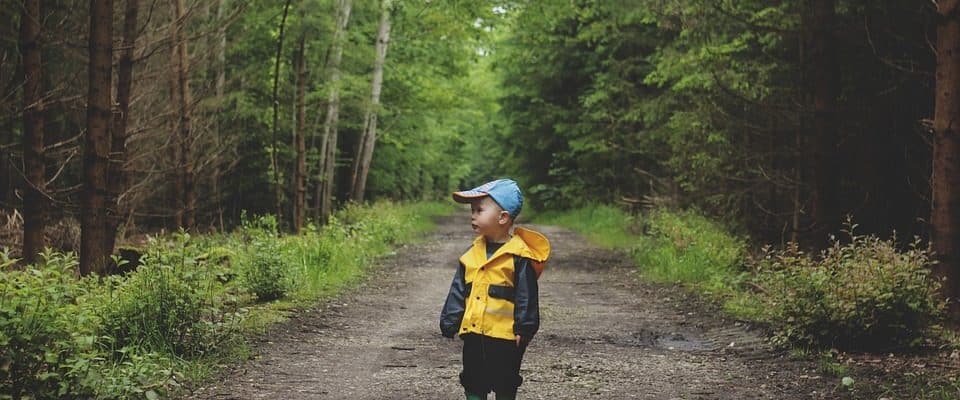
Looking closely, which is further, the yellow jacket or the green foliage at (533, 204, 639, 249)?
the green foliage at (533, 204, 639, 249)

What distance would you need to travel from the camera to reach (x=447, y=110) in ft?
A: 91.9

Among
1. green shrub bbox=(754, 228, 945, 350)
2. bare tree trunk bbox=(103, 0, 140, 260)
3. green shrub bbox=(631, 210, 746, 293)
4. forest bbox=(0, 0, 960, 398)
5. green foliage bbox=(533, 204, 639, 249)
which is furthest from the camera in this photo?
green foliage bbox=(533, 204, 639, 249)

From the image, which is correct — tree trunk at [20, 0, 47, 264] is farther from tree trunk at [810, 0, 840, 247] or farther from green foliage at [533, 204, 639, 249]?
green foliage at [533, 204, 639, 249]

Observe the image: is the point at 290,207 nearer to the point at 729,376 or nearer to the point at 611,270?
the point at 611,270

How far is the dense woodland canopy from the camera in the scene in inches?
468

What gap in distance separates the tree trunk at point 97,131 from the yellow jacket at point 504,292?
7.13 m

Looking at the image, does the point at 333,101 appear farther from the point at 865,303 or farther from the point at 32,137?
the point at 865,303

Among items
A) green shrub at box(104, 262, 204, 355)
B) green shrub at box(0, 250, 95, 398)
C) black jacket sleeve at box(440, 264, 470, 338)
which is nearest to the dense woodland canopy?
green shrub at box(104, 262, 204, 355)

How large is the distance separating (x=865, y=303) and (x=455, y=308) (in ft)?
14.7

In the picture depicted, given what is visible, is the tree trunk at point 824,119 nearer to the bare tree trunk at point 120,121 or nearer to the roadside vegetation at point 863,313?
the roadside vegetation at point 863,313

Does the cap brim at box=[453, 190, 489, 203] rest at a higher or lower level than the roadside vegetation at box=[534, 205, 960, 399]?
higher

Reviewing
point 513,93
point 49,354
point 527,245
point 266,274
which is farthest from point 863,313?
point 513,93

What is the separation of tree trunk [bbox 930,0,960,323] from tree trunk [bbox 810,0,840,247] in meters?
2.81

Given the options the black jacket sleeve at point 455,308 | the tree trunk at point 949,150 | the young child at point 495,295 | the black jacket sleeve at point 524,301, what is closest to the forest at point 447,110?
the tree trunk at point 949,150
